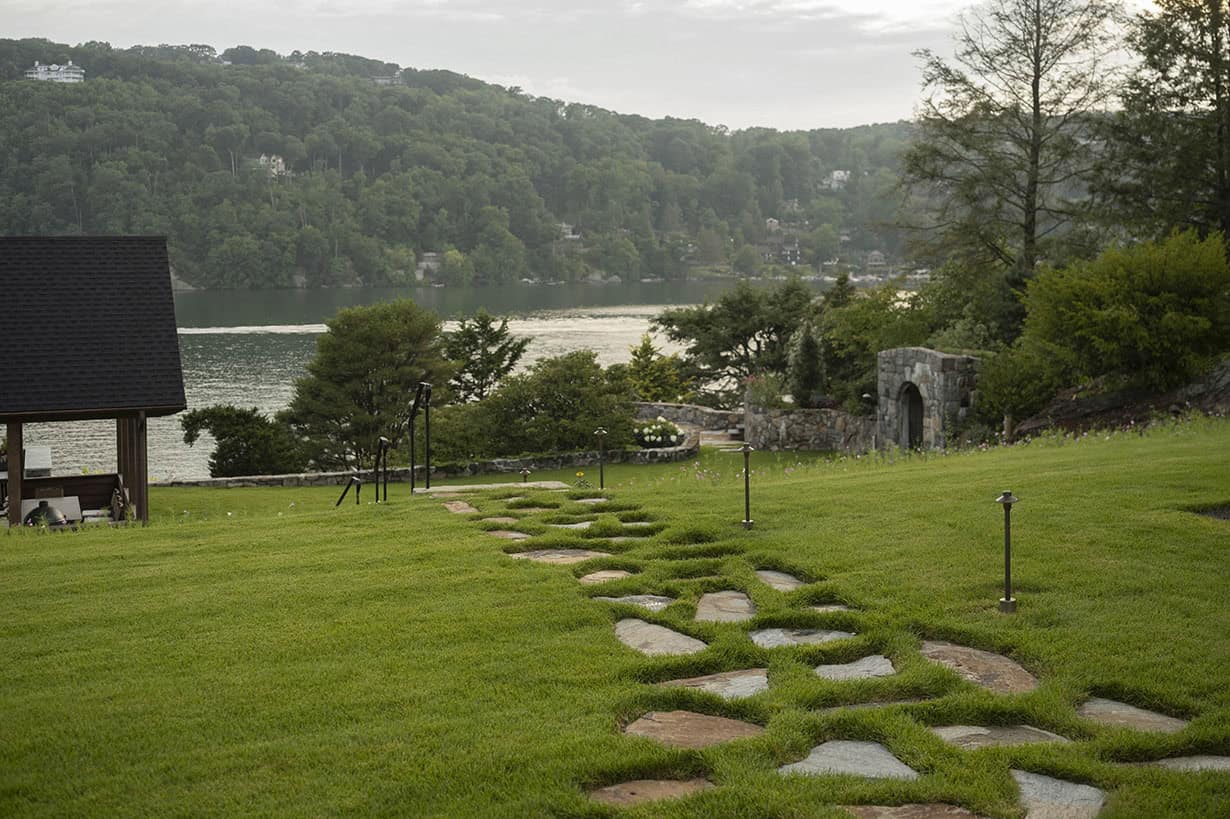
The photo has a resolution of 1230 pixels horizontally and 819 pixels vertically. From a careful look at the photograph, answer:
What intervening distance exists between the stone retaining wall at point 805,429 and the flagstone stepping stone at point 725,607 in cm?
1936

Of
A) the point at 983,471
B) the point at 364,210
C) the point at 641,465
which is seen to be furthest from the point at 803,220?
the point at 983,471

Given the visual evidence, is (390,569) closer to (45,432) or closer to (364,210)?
(45,432)

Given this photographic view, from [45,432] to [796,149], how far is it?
113562 millimetres

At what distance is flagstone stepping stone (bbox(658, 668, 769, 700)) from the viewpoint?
517 cm

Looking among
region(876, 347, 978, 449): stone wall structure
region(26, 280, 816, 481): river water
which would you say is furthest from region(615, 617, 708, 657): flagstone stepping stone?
region(26, 280, 816, 481): river water

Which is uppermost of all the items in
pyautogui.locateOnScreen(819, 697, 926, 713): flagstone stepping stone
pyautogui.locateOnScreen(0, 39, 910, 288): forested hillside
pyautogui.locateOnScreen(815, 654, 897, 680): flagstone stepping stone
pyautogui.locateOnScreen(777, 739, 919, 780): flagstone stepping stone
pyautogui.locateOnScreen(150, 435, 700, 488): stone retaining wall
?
pyautogui.locateOnScreen(0, 39, 910, 288): forested hillside

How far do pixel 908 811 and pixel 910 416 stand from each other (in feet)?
64.6

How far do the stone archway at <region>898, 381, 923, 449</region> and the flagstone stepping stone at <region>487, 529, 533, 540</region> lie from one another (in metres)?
15.4

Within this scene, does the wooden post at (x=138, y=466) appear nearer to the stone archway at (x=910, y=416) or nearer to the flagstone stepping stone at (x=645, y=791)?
the flagstone stepping stone at (x=645, y=791)

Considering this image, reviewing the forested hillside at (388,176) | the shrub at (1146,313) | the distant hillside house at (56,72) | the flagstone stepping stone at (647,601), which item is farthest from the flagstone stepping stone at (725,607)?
the distant hillside house at (56,72)

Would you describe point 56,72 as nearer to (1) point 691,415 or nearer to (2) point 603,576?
(1) point 691,415

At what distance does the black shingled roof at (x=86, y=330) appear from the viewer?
1513 centimetres

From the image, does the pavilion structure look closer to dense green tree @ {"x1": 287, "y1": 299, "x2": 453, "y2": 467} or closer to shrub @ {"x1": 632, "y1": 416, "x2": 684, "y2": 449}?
dense green tree @ {"x1": 287, "y1": 299, "x2": 453, "y2": 467}

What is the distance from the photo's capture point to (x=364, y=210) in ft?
A: 359
